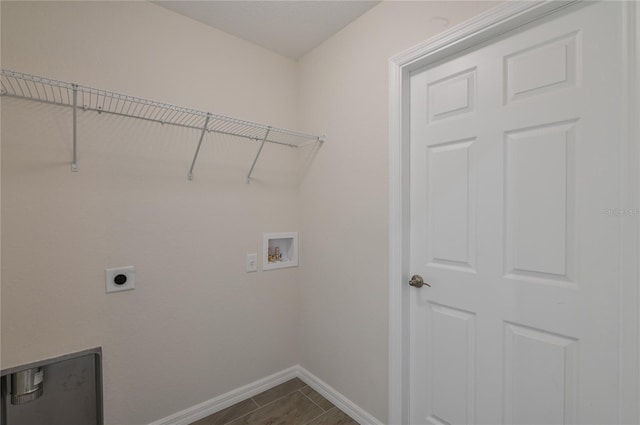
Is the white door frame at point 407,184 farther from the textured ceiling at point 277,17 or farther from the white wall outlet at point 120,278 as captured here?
the white wall outlet at point 120,278

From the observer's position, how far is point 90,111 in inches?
58.2

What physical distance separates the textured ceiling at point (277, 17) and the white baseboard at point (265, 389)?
2.39 m

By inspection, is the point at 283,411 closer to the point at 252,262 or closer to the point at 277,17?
the point at 252,262

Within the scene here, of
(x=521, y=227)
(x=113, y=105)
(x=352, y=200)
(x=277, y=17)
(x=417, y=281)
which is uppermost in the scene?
(x=277, y=17)

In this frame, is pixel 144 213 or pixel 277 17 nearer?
pixel 144 213

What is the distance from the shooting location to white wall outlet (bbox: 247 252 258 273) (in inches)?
79.7

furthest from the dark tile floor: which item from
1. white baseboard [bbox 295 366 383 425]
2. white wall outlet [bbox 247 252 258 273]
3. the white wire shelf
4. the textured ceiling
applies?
the textured ceiling

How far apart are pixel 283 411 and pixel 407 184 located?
5.34ft

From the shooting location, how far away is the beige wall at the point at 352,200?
1634 millimetres

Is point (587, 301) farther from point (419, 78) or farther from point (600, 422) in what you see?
point (419, 78)

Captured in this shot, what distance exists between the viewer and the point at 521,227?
1206 millimetres

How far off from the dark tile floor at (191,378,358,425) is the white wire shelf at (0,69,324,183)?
151 cm

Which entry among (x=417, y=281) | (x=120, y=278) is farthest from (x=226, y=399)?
(x=417, y=281)

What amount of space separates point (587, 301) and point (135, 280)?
6.78 feet
